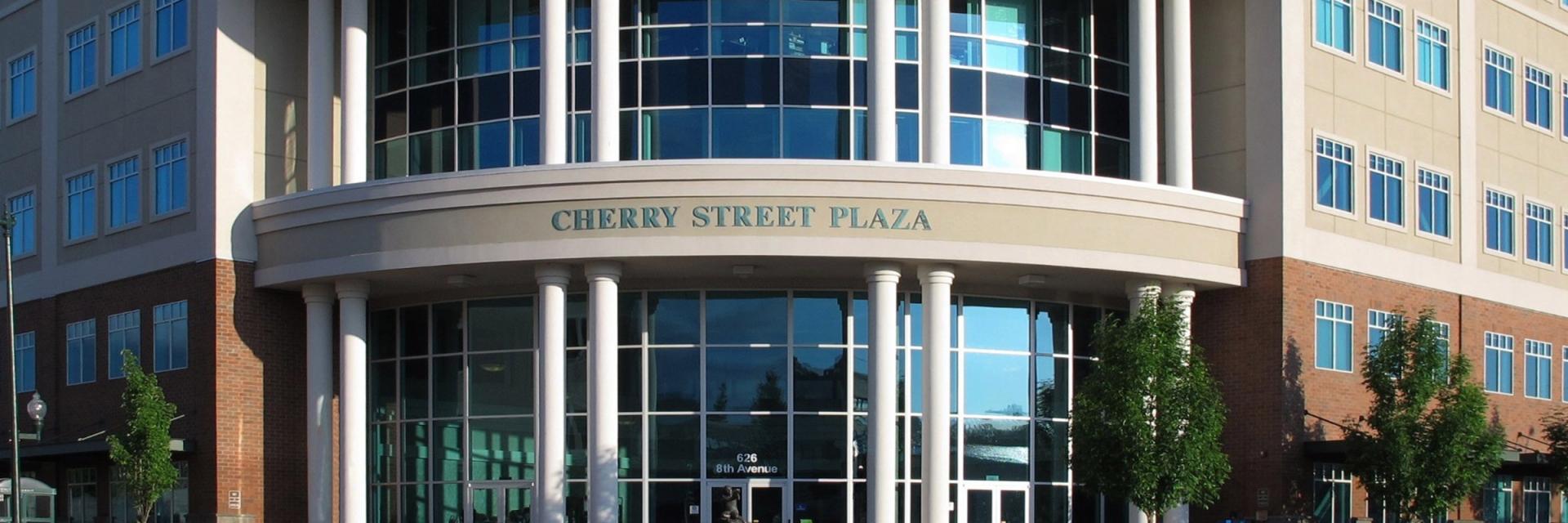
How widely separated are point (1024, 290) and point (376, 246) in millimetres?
12166

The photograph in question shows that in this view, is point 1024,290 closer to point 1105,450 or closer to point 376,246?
point 1105,450

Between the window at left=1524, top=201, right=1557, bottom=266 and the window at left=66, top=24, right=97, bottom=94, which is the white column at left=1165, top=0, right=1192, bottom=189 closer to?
the window at left=1524, top=201, right=1557, bottom=266

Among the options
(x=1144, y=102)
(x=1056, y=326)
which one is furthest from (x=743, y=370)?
(x=1144, y=102)

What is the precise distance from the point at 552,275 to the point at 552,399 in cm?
→ 222

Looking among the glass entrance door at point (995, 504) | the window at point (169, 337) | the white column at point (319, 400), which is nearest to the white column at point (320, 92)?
the white column at point (319, 400)

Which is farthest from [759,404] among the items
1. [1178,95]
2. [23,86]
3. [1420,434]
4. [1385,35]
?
[23,86]

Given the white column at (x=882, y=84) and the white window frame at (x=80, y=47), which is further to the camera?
the white window frame at (x=80, y=47)

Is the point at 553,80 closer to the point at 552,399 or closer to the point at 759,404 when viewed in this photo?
the point at 552,399

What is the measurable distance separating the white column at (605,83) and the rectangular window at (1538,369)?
72.8 feet

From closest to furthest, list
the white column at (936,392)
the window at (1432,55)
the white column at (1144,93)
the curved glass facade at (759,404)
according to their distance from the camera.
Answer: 1. the white column at (936,392)
2. the curved glass facade at (759,404)
3. the white column at (1144,93)
4. the window at (1432,55)

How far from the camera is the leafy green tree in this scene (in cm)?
3725

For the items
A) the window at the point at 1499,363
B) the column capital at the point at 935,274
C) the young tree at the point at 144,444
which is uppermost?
the column capital at the point at 935,274

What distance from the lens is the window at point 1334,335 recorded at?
42.7m

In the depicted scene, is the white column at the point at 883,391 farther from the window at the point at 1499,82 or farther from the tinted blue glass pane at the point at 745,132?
the window at the point at 1499,82
